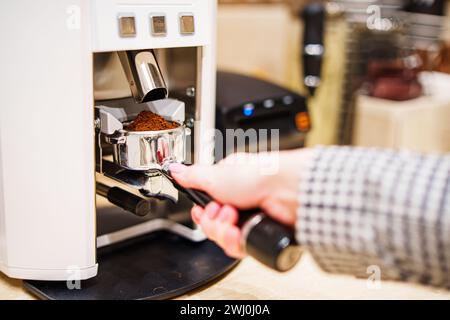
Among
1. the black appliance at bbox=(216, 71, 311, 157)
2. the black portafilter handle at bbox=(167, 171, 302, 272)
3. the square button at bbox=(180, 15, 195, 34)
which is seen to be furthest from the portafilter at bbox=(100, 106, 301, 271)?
the black appliance at bbox=(216, 71, 311, 157)

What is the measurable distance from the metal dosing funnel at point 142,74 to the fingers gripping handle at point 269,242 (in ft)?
0.66

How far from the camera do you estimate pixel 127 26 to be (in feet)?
1.80

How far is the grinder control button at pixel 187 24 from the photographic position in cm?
60

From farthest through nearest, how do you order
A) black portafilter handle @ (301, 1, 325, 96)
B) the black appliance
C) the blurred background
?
the blurred background
black portafilter handle @ (301, 1, 325, 96)
the black appliance

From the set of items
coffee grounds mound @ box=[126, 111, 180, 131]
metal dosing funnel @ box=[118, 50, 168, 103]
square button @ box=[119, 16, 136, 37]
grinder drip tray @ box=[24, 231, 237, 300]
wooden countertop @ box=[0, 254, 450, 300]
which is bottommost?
wooden countertop @ box=[0, 254, 450, 300]

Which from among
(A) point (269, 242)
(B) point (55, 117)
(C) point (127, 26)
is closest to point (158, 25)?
(C) point (127, 26)

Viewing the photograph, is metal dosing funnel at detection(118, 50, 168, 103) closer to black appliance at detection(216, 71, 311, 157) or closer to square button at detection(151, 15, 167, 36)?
square button at detection(151, 15, 167, 36)

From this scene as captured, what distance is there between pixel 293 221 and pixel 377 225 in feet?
0.21

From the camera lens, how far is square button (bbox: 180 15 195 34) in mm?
Result: 596

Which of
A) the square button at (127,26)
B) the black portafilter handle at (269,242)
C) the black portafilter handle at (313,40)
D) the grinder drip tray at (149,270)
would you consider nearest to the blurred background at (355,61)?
the black portafilter handle at (313,40)

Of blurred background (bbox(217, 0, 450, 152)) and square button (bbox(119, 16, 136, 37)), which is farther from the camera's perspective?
blurred background (bbox(217, 0, 450, 152))

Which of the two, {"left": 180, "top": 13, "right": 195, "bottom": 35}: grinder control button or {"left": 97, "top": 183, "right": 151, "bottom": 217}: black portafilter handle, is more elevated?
{"left": 180, "top": 13, "right": 195, "bottom": 35}: grinder control button

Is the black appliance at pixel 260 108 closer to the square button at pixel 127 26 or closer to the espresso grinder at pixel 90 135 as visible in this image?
the espresso grinder at pixel 90 135

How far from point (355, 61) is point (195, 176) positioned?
1055mm
